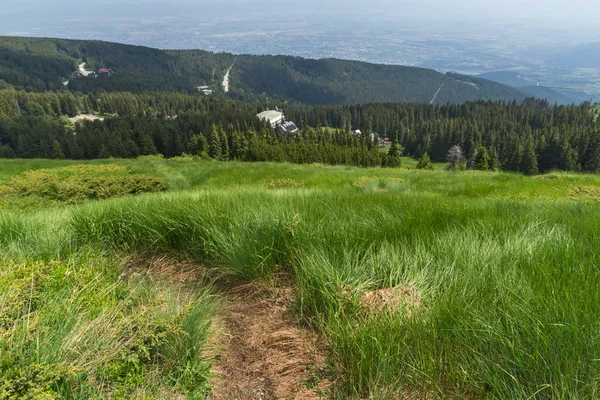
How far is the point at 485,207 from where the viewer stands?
5.44 m

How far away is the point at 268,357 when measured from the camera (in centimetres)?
231

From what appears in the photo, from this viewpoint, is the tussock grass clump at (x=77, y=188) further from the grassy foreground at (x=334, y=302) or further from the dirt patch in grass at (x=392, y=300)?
the dirt patch in grass at (x=392, y=300)

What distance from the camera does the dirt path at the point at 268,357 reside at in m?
2.00

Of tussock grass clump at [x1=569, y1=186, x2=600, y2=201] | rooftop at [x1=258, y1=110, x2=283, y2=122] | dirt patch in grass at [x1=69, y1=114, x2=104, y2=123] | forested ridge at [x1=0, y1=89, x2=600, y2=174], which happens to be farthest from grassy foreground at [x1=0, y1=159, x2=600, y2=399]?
dirt patch in grass at [x1=69, y1=114, x2=104, y2=123]

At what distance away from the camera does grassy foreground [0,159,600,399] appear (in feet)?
5.45

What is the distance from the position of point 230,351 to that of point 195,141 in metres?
104

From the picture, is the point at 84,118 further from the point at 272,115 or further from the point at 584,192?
the point at 584,192

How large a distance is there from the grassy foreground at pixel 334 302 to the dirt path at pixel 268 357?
15 centimetres

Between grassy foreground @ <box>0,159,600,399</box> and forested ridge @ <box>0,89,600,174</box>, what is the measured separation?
7111 cm

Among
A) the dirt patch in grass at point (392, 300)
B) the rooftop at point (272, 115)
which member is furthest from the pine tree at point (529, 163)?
the rooftop at point (272, 115)

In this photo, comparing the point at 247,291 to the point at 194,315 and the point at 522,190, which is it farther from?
the point at 522,190

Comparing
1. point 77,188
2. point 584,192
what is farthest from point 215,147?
point 584,192

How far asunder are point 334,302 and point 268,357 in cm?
66

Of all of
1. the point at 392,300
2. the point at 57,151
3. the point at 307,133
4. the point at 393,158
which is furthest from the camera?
the point at 307,133
